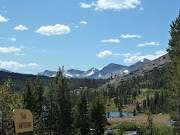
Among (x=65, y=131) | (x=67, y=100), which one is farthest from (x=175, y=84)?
(x=65, y=131)

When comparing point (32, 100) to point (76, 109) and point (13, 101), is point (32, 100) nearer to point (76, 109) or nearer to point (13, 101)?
point (76, 109)

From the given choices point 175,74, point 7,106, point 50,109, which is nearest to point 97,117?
point 50,109

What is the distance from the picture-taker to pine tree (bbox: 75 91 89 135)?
166 feet

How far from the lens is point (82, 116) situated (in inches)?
2031

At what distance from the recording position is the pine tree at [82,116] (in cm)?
5072

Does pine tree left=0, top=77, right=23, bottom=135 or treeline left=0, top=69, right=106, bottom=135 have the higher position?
pine tree left=0, top=77, right=23, bottom=135

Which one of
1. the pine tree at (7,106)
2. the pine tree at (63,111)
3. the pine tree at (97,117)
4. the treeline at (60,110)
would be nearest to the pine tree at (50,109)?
the treeline at (60,110)

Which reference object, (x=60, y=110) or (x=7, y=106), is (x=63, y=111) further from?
(x=7, y=106)

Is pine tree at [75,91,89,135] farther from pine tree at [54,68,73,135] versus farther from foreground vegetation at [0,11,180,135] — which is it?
pine tree at [54,68,73,135]

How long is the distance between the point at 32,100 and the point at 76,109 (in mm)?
11672

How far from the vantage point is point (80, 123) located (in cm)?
5091

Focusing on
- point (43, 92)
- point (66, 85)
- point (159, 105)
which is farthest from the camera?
point (159, 105)

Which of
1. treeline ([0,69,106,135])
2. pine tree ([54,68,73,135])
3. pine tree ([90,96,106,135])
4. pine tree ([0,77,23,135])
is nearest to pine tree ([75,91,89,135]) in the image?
treeline ([0,69,106,135])

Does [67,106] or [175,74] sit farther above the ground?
[175,74]
